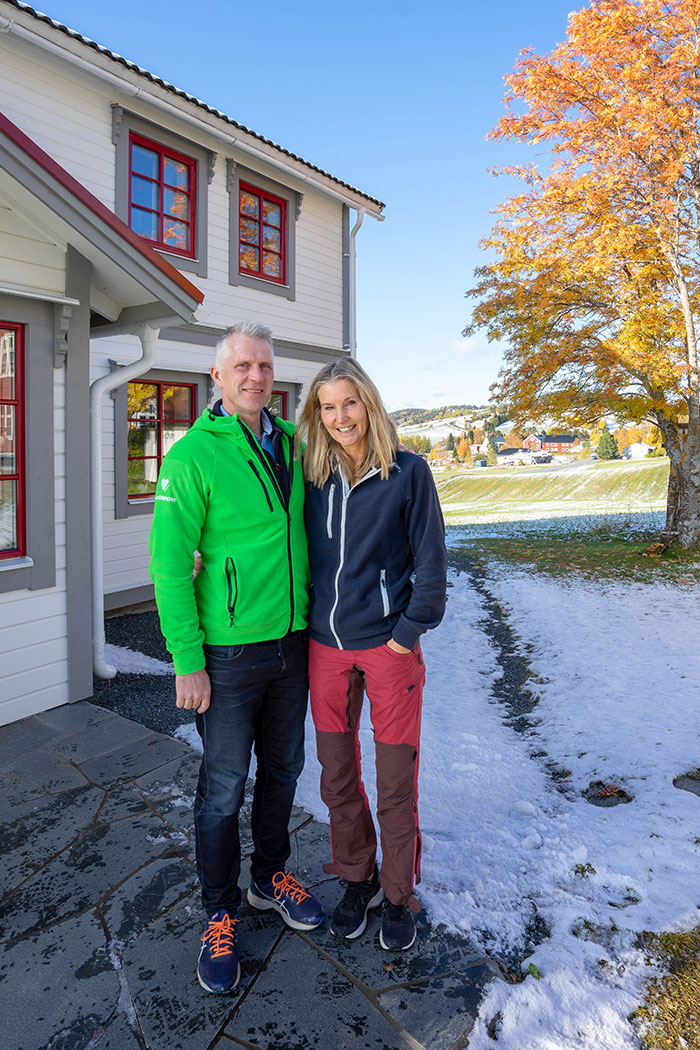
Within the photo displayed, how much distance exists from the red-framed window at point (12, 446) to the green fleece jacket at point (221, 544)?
9.65ft

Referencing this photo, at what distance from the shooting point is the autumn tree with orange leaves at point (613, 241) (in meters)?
9.27

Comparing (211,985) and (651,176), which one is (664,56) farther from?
(211,985)

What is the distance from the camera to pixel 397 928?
2.31 meters

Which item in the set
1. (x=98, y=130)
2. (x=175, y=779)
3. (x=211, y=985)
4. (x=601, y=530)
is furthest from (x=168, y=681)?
(x=601, y=530)

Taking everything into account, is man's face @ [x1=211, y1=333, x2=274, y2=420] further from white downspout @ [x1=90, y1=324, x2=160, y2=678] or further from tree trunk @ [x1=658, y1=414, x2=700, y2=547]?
tree trunk @ [x1=658, y1=414, x2=700, y2=547]

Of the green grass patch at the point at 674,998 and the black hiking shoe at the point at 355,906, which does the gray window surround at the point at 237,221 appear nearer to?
the black hiking shoe at the point at 355,906

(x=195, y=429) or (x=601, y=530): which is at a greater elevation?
(x=195, y=429)

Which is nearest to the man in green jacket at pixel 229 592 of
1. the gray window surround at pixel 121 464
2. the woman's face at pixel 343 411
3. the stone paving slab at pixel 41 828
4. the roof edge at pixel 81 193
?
the woman's face at pixel 343 411

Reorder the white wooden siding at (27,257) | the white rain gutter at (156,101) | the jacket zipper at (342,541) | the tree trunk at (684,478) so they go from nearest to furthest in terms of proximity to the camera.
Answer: the jacket zipper at (342,541) → the white wooden siding at (27,257) → the white rain gutter at (156,101) → the tree trunk at (684,478)

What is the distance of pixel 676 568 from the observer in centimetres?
992

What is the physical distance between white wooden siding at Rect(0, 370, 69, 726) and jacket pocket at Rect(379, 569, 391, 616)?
3.33m

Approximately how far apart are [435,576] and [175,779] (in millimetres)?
2271

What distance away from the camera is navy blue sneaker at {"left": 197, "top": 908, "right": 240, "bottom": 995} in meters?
2.14

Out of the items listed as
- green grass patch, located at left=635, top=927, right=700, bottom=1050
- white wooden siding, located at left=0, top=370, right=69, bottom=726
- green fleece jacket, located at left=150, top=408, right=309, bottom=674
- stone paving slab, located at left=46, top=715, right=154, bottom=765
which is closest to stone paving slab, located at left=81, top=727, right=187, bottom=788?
stone paving slab, located at left=46, top=715, right=154, bottom=765
